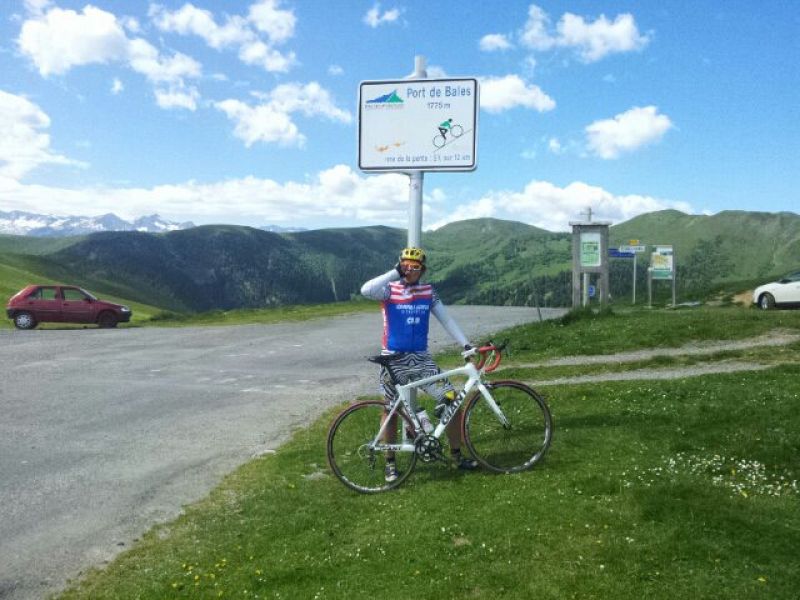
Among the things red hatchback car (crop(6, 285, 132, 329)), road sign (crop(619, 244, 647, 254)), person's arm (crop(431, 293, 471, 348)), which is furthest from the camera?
road sign (crop(619, 244, 647, 254))

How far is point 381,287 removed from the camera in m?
7.93

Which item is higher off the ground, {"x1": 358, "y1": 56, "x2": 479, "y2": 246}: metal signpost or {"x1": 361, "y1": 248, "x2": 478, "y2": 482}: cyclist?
{"x1": 358, "y1": 56, "x2": 479, "y2": 246}: metal signpost

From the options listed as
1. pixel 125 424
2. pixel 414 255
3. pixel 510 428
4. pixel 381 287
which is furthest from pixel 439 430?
pixel 125 424

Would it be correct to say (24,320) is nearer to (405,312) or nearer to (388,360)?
(388,360)

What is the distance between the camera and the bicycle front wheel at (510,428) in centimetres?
806

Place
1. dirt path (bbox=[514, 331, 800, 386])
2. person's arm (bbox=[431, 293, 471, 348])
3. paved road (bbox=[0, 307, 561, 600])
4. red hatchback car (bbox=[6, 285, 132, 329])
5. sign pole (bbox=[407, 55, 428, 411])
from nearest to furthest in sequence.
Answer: paved road (bbox=[0, 307, 561, 600]), person's arm (bbox=[431, 293, 471, 348]), sign pole (bbox=[407, 55, 428, 411]), dirt path (bbox=[514, 331, 800, 386]), red hatchback car (bbox=[6, 285, 132, 329])

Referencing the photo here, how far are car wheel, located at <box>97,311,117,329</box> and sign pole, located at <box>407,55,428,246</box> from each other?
1209 inches

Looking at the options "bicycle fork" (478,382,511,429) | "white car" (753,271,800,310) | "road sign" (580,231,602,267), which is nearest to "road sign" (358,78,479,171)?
"bicycle fork" (478,382,511,429)

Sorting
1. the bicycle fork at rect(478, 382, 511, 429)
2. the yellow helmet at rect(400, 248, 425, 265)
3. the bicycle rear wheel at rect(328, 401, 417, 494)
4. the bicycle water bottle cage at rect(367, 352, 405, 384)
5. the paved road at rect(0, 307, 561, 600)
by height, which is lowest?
the paved road at rect(0, 307, 561, 600)

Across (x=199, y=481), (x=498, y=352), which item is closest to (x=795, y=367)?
(x=498, y=352)

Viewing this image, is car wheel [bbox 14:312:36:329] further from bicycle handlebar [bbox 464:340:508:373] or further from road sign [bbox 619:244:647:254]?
bicycle handlebar [bbox 464:340:508:373]

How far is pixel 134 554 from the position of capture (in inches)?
263

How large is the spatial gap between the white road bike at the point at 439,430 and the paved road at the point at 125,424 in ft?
7.23

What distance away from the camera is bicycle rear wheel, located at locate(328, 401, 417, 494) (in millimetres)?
8031
